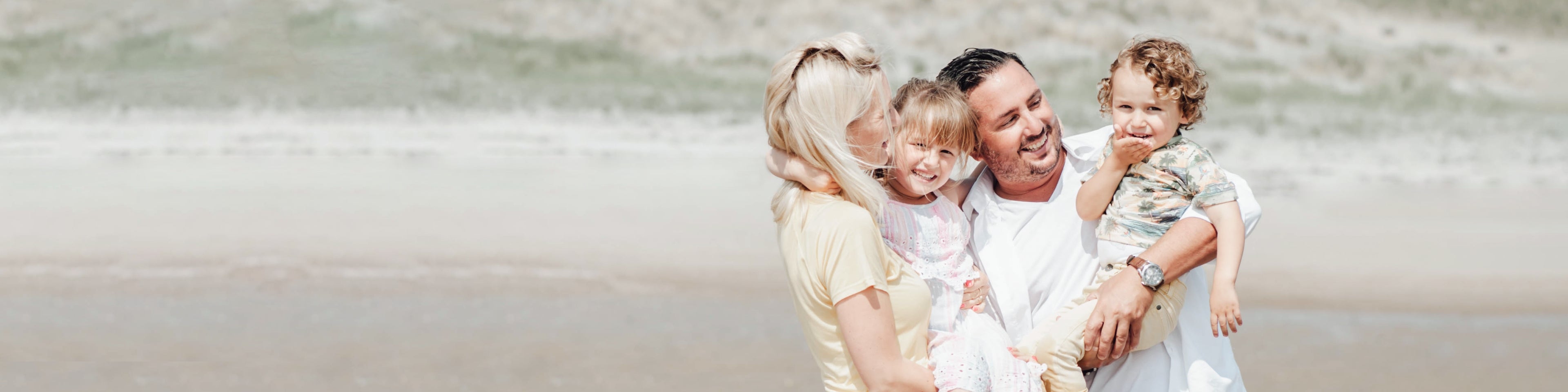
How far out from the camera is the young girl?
284cm

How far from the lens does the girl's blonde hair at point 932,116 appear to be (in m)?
2.85

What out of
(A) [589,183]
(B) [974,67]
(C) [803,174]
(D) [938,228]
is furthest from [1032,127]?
(A) [589,183]

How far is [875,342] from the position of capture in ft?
8.51

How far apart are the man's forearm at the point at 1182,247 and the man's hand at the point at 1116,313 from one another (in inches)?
2.6

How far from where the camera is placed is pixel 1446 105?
14.9 meters

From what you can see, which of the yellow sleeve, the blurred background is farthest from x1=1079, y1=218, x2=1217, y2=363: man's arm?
the blurred background

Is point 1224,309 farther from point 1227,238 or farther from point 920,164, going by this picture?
point 920,164

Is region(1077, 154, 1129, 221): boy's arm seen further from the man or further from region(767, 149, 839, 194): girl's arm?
region(767, 149, 839, 194): girl's arm

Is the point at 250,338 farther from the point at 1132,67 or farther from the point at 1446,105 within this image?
the point at 1446,105

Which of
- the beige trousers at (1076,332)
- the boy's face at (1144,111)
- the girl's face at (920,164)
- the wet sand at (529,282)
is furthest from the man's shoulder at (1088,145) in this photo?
the wet sand at (529,282)

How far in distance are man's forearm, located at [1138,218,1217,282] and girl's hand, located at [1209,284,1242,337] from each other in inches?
3.6

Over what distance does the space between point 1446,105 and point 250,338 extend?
45.4 ft

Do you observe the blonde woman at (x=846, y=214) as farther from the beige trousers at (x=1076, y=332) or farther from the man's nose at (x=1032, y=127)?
the man's nose at (x=1032, y=127)

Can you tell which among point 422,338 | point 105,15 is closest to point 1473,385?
point 422,338
